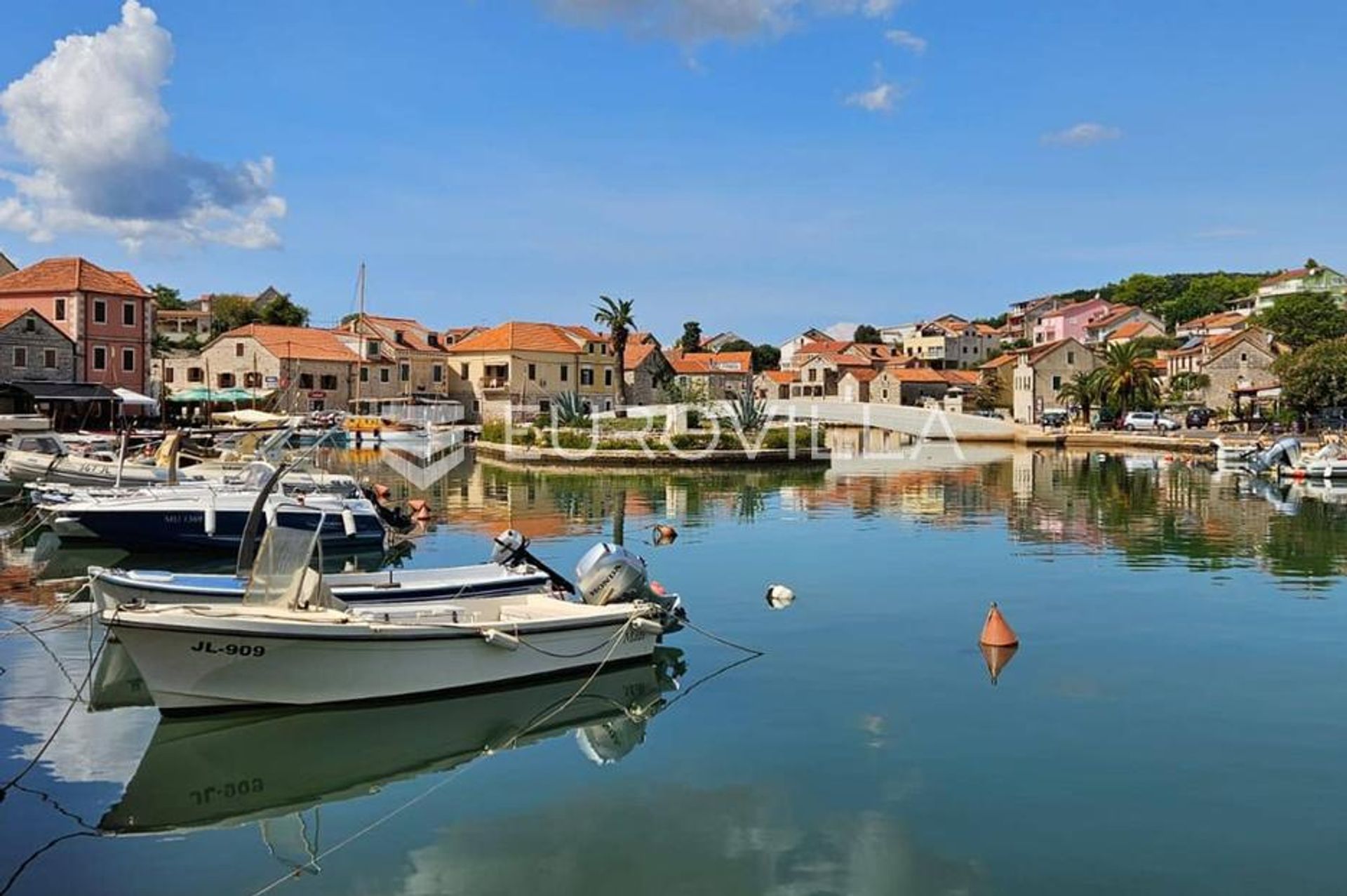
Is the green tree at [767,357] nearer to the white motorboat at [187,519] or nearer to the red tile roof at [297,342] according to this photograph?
the red tile roof at [297,342]

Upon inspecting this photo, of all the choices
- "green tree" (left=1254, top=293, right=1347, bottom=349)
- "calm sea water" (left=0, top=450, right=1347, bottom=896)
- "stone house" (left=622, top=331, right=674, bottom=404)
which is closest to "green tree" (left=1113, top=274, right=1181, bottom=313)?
"green tree" (left=1254, top=293, right=1347, bottom=349)

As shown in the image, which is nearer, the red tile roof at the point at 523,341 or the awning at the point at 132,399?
the awning at the point at 132,399

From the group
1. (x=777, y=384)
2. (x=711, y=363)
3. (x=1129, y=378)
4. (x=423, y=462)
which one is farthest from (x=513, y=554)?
(x=777, y=384)

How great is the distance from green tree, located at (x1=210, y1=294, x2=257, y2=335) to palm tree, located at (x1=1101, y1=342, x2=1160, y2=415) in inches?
2790

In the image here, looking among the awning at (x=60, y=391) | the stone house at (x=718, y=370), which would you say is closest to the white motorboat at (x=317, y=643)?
the awning at (x=60, y=391)

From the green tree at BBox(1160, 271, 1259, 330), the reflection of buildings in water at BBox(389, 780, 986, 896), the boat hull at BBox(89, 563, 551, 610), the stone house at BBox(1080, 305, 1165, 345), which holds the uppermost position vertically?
the green tree at BBox(1160, 271, 1259, 330)

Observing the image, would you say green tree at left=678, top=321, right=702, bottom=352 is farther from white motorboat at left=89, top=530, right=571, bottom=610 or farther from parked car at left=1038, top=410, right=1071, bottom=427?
white motorboat at left=89, top=530, right=571, bottom=610

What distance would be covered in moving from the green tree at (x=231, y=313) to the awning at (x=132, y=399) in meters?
46.1

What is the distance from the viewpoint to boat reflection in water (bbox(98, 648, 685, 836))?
31.3ft

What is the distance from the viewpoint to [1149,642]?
50.8 feet

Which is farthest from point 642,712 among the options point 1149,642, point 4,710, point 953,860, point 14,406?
point 14,406

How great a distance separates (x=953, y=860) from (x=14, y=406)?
2037 inches

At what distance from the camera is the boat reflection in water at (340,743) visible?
955 centimetres

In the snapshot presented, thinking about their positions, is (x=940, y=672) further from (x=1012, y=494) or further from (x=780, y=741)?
(x=1012, y=494)
